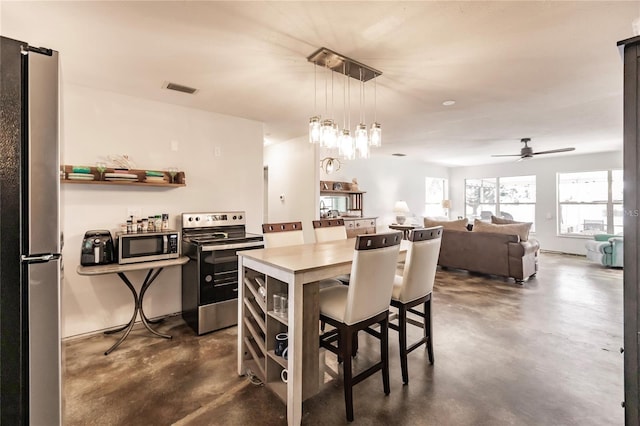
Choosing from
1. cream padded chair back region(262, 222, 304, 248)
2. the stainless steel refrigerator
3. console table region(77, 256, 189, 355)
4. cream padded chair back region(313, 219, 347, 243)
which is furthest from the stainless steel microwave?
the stainless steel refrigerator

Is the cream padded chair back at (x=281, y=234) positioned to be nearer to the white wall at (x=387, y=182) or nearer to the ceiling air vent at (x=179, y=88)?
the ceiling air vent at (x=179, y=88)

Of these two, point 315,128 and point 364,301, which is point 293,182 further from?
point 364,301

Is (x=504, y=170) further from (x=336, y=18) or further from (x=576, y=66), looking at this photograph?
(x=336, y=18)

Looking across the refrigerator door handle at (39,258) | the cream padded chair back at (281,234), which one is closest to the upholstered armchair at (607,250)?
the cream padded chair back at (281,234)

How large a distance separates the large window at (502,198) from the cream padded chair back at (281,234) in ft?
25.4

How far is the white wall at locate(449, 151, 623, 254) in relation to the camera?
689 centimetres

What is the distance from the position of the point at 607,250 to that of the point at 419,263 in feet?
19.1

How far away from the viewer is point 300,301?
1677 millimetres

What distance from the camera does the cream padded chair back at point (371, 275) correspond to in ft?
5.68

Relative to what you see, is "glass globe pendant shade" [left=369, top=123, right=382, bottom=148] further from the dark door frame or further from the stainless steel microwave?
the stainless steel microwave

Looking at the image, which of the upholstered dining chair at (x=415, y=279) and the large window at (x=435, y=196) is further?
the large window at (x=435, y=196)

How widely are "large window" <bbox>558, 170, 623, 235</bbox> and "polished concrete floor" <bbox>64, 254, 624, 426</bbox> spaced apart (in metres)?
4.90

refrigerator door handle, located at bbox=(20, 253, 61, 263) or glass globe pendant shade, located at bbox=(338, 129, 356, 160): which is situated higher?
glass globe pendant shade, located at bbox=(338, 129, 356, 160)

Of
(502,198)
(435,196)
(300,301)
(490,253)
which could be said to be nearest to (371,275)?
(300,301)
